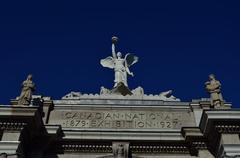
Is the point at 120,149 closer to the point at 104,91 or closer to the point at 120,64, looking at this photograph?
the point at 104,91

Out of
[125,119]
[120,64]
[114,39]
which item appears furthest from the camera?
[114,39]

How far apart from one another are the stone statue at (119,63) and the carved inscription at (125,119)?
2.99 meters

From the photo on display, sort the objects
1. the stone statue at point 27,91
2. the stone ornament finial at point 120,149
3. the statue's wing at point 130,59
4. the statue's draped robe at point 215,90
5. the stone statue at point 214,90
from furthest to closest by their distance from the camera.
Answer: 1. the statue's wing at point 130,59
2. the statue's draped robe at point 215,90
3. the stone statue at point 214,90
4. the stone statue at point 27,91
5. the stone ornament finial at point 120,149

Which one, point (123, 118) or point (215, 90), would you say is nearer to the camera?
point (215, 90)

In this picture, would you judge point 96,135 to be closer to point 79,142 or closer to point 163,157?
point 79,142

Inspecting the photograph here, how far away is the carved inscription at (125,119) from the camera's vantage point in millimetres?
22031

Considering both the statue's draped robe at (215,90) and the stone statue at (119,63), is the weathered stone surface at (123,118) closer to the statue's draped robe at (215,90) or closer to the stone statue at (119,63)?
the statue's draped robe at (215,90)

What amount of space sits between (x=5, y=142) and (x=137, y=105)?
722cm

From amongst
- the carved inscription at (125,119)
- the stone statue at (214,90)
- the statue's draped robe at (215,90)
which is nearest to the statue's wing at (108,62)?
the carved inscription at (125,119)

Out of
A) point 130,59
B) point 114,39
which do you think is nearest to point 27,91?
point 130,59

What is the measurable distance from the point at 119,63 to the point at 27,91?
21.7 ft

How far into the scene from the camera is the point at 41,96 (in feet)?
76.2

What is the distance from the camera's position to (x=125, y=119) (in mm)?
22312

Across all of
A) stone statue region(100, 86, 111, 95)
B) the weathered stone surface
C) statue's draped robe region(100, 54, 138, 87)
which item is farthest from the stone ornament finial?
statue's draped robe region(100, 54, 138, 87)
